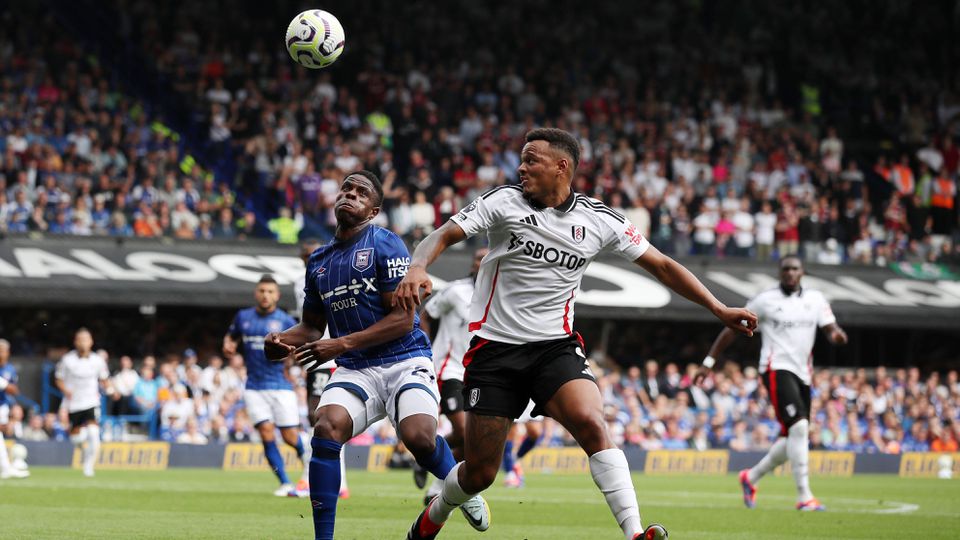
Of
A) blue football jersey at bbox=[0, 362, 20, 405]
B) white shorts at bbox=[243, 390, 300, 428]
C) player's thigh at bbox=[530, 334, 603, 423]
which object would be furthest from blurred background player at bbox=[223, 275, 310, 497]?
player's thigh at bbox=[530, 334, 603, 423]

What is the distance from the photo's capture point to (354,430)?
9555 millimetres

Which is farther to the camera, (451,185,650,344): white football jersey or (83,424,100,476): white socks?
(83,424,100,476): white socks

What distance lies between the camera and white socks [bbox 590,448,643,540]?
28.1ft

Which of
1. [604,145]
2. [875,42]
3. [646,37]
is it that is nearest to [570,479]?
[604,145]

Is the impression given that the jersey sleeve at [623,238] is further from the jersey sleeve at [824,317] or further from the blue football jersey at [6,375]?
the blue football jersey at [6,375]

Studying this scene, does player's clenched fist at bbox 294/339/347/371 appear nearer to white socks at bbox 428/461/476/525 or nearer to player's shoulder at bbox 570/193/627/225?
white socks at bbox 428/461/476/525

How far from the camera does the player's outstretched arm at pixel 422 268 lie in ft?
25.8

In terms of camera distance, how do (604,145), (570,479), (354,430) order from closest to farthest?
(354,430) → (570,479) → (604,145)

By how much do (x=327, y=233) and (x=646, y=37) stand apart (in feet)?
48.1

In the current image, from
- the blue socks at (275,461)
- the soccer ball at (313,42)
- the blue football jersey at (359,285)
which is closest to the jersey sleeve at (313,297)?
the blue football jersey at (359,285)

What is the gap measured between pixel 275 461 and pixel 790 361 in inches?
237

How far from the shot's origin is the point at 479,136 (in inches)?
1276

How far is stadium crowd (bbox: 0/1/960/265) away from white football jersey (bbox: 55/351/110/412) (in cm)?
475

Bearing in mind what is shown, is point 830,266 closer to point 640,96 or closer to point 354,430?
point 640,96
